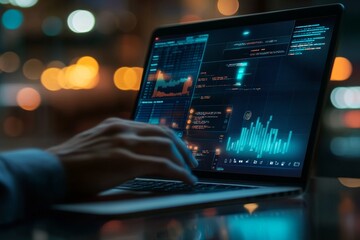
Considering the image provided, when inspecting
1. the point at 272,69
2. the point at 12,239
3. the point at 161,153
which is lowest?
the point at 12,239

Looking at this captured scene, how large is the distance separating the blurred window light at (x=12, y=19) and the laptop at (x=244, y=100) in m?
4.39

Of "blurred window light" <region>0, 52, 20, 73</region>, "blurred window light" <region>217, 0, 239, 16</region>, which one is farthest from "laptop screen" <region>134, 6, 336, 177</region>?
"blurred window light" <region>0, 52, 20, 73</region>

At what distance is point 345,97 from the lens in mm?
2965

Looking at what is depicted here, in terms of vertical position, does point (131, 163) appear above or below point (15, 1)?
below

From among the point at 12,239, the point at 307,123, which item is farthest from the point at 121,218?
the point at 307,123

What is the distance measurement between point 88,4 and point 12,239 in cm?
453

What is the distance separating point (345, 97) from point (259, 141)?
204 centimetres

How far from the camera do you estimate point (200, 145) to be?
3.69 feet

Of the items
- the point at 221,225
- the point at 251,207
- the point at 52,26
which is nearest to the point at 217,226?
the point at 221,225

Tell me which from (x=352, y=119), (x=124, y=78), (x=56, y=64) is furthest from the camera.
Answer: (x=56, y=64)

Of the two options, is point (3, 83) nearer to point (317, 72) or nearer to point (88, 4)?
point (88, 4)

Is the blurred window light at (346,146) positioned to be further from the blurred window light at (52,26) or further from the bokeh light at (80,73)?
the blurred window light at (52,26)

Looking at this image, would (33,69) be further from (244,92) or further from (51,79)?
(244,92)

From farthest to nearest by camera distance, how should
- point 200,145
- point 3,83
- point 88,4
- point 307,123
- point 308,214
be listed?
point 3,83, point 88,4, point 200,145, point 307,123, point 308,214
